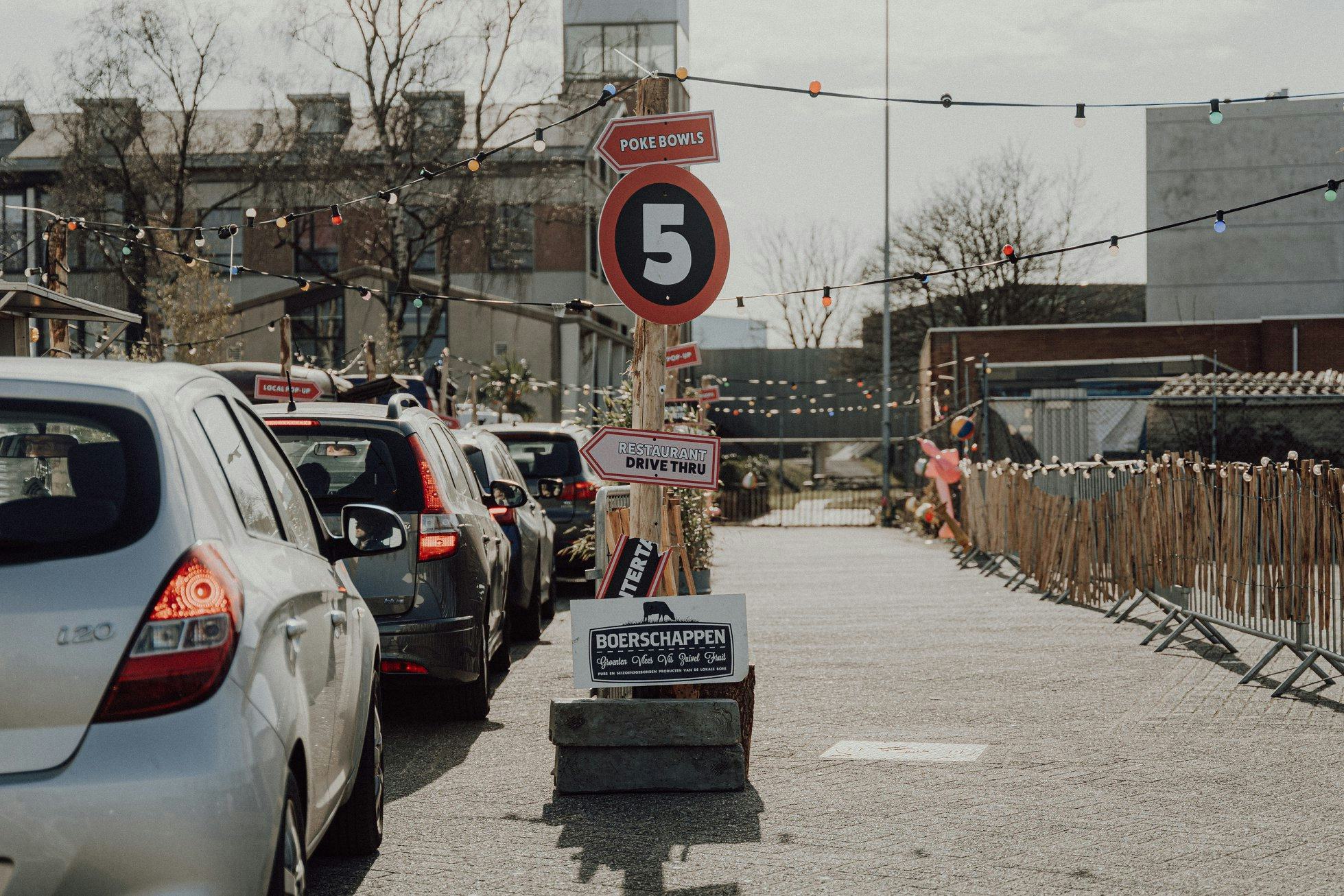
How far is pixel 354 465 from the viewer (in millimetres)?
8219

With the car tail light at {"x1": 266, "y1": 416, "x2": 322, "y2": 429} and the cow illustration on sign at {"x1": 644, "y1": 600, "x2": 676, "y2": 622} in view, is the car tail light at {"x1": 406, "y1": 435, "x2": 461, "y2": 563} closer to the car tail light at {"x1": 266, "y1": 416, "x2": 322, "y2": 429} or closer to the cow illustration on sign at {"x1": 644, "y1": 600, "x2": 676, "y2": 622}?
the car tail light at {"x1": 266, "y1": 416, "x2": 322, "y2": 429}

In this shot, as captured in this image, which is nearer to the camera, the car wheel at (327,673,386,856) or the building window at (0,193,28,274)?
the car wheel at (327,673,386,856)

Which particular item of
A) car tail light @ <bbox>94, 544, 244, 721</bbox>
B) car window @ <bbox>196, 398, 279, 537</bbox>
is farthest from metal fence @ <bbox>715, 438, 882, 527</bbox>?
car tail light @ <bbox>94, 544, 244, 721</bbox>

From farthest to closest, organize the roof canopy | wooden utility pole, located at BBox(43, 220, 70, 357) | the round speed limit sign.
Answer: wooden utility pole, located at BBox(43, 220, 70, 357), the roof canopy, the round speed limit sign

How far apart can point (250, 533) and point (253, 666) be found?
1.75 feet

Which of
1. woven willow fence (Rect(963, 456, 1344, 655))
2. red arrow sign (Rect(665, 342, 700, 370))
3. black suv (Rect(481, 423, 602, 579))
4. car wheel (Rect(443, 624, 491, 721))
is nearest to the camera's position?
car wheel (Rect(443, 624, 491, 721))

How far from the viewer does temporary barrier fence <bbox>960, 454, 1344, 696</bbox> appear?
9.26m

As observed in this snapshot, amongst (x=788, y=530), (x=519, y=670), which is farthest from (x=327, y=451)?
(x=788, y=530)

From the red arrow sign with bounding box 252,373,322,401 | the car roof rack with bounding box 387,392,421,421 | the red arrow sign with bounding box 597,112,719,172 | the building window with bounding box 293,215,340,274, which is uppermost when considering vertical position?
the building window with bounding box 293,215,340,274

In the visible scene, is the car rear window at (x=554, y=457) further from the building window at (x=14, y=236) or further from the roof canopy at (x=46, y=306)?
the building window at (x=14, y=236)

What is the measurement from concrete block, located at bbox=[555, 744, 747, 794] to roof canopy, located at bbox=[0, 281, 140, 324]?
7.61 m

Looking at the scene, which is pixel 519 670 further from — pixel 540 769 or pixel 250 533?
pixel 250 533

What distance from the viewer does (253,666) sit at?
3455 millimetres

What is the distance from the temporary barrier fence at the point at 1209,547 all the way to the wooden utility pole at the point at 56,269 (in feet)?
33.6
